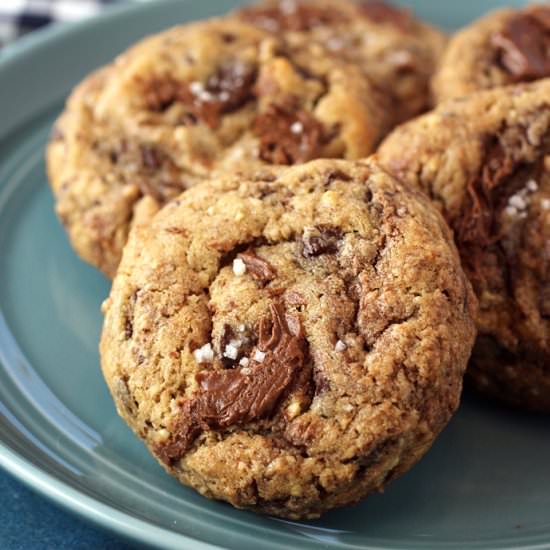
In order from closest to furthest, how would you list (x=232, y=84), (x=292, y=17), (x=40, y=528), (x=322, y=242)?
(x=322, y=242), (x=40, y=528), (x=232, y=84), (x=292, y=17)

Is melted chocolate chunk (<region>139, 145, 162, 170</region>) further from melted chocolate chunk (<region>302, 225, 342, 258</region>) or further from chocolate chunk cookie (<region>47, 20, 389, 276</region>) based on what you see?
melted chocolate chunk (<region>302, 225, 342, 258</region>)

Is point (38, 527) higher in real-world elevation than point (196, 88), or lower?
lower

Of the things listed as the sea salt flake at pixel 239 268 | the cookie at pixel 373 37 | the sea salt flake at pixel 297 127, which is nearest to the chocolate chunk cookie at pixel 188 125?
the sea salt flake at pixel 297 127

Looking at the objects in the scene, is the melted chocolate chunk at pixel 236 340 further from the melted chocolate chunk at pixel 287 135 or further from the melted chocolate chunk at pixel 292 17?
the melted chocolate chunk at pixel 292 17

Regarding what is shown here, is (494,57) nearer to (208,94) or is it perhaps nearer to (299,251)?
(208,94)

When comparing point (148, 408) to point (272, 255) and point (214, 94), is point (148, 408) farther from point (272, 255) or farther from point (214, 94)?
point (214, 94)

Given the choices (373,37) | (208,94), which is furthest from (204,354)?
(373,37)
